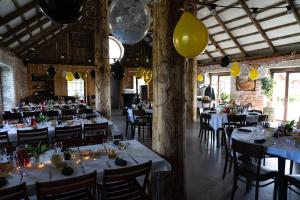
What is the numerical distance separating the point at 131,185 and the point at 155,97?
108 centimetres

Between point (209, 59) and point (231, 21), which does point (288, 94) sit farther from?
point (209, 59)

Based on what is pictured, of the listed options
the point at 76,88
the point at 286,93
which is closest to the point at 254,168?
the point at 286,93

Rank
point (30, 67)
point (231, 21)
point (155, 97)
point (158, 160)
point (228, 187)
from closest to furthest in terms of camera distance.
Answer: point (158, 160) → point (155, 97) → point (228, 187) → point (231, 21) → point (30, 67)

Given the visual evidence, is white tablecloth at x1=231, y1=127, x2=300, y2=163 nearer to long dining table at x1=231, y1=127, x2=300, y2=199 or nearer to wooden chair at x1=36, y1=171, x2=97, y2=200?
long dining table at x1=231, y1=127, x2=300, y2=199

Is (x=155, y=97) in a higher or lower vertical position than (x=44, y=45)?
lower

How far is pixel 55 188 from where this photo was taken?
6.01 feet

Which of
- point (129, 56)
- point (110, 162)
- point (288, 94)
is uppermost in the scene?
point (129, 56)

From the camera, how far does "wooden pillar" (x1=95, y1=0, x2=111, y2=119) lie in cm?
609

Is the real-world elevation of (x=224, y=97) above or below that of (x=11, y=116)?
above

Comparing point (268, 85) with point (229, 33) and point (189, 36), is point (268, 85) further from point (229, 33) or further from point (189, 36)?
point (189, 36)

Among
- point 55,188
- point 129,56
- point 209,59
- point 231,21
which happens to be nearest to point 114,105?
point 129,56

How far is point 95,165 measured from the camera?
7.97 ft

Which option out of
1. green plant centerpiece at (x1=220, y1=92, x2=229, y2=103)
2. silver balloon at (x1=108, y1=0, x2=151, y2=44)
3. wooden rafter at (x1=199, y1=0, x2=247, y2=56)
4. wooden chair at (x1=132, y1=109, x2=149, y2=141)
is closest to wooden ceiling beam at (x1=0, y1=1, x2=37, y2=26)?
wooden chair at (x1=132, y1=109, x2=149, y2=141)

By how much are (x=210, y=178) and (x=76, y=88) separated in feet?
39.2
